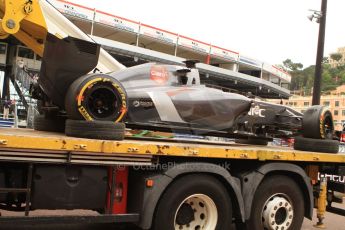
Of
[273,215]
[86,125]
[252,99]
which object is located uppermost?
[252,99]

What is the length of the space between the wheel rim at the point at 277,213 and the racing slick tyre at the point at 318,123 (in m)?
1.60

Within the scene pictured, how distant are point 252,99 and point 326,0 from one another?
325 inches

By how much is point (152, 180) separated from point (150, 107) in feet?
6.45

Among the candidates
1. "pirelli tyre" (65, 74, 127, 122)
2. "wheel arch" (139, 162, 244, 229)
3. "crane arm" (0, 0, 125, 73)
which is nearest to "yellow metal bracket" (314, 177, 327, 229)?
"wheel arch" (139, 162, 244, 229)

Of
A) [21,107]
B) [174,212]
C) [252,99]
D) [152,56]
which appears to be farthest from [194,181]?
[152,56]

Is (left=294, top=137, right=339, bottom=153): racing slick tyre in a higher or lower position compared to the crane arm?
lower

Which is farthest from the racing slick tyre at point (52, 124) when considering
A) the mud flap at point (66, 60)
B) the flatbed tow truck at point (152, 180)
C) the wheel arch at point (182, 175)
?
the wheel arch at point (182, 175)

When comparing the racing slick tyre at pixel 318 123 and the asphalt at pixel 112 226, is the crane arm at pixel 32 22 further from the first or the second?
the racing slick tyre at pixel 318 123

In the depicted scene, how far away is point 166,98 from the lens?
22.7ft

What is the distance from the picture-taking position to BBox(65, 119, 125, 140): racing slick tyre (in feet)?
16.7

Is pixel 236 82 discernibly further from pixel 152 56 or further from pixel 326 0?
pixel 326 0

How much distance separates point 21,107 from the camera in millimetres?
23672

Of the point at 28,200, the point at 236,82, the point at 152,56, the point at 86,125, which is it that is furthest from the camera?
the point at 236,82

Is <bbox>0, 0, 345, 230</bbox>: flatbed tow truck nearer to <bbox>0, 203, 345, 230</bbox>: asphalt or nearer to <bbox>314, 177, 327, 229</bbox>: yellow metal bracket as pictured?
<bbox>314, 177, 327, 229</bbox>: yellow metal bracket
